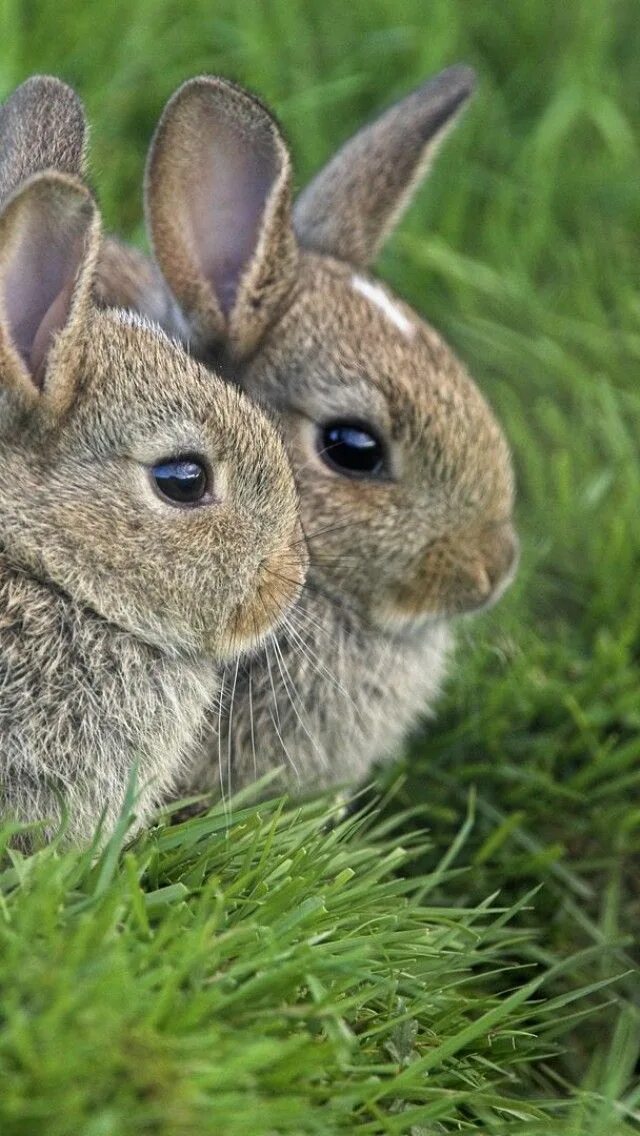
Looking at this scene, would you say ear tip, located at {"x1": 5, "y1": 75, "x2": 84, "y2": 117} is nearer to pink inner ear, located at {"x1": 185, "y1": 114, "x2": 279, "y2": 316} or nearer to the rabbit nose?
pink inner ear, located at {"x1": 185, "y1": 114, "x2": 279, "y2": 316}

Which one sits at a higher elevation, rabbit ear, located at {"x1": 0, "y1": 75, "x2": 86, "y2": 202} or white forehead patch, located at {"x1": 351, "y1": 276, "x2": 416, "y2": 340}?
rabbit ear, located at {"x1": 0, "y1": 75, "x2": 86, "y2": 202}

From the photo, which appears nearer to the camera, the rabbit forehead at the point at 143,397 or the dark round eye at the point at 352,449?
the rabbit forehead at the point at 143,397

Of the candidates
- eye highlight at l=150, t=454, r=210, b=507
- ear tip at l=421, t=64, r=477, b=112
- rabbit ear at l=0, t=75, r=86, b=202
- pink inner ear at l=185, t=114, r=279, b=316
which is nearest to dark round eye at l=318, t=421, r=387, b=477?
pink inner ear at l=185, t=114, r=279, b=316

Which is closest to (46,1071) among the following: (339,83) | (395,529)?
(395,529)

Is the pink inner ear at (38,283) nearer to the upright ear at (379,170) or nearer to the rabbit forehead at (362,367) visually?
the rabbit forehead at (362,367)

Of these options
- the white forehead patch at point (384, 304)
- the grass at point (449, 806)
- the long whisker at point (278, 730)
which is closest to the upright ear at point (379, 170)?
the white forehead patch at point (384, 304)

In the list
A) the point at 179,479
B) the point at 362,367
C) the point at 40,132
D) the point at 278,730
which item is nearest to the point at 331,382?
the point at 362,367
